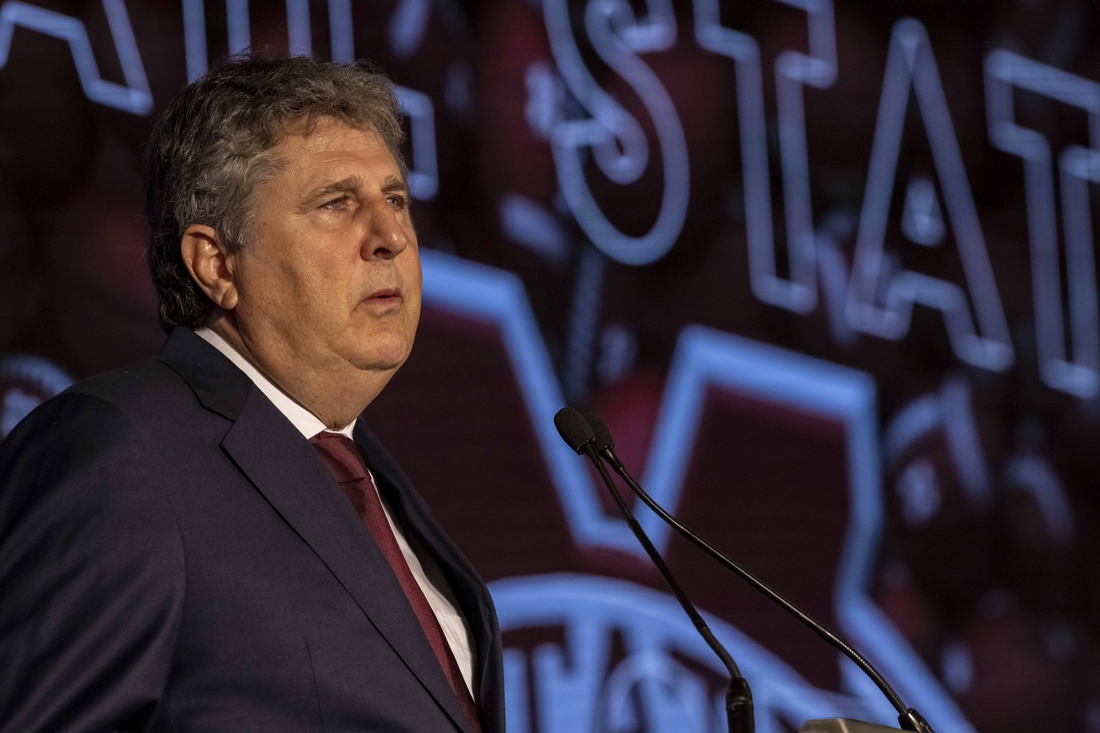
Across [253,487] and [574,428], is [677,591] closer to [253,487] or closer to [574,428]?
[574,428]

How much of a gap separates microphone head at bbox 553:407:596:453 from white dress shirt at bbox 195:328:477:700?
0.28 m

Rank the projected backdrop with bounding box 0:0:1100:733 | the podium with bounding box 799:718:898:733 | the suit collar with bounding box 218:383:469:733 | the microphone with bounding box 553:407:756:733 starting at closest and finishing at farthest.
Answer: the podium with bounding box 799:718:898:733
the microphone with bounding box 553:407:756:733
the suit collar with bounding box 218:383:469:733
the projected backdrop with bounding box 0:0:1100:733

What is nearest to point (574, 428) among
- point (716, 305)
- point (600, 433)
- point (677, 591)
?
point (600, 433)

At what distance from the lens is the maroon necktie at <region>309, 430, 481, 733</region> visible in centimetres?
148

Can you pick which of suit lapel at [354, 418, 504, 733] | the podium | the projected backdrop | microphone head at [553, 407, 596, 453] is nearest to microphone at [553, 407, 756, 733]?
microphone head at [553, 407, 596, 453]

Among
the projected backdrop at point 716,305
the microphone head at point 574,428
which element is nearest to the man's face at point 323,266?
the microphone head at point 574,428

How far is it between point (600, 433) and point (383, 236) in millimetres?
398

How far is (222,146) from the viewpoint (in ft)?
5.05

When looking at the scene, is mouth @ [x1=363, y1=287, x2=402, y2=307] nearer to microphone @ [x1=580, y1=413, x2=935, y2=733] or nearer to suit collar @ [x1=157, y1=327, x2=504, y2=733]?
suit collar @ [x1=157, y1=327, x2=504, y2=733]

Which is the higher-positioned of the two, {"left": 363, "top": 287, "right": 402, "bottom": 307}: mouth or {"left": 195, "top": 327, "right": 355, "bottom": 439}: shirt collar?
{"left": 363, "top": 287, "right": 402, "bottom": 307}: mouth

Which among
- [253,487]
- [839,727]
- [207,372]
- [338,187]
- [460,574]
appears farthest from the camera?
[460,574]

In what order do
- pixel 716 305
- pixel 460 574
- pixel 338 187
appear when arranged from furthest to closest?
pixel 716 305
pixel 460 574
pixel 338 187

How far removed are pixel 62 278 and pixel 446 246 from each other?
896mm

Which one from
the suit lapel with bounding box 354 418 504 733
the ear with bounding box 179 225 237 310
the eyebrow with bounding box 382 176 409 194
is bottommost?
the suit lapel with bounding box 354 418 504 733
